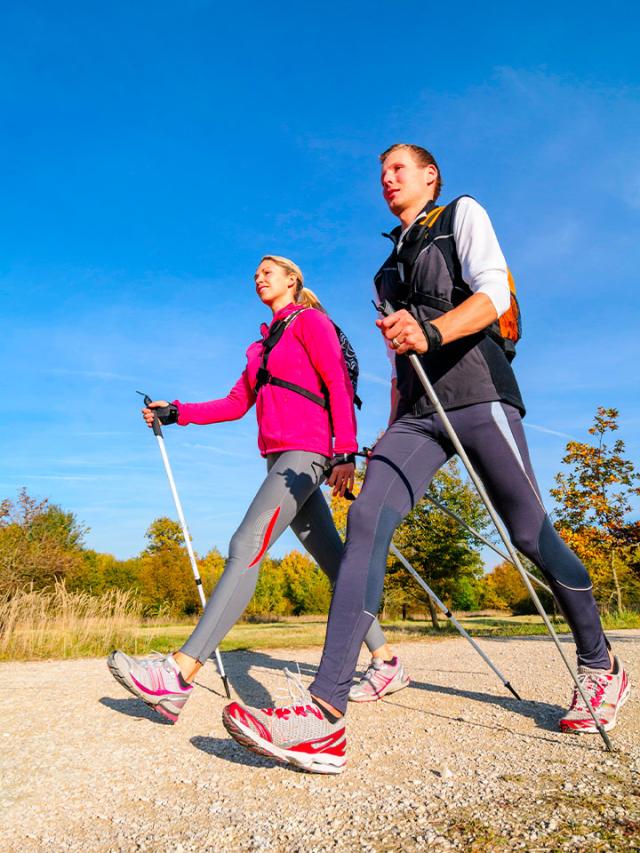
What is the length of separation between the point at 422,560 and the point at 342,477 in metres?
18.0

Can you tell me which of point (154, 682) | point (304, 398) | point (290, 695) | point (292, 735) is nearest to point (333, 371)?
point (304, 398)

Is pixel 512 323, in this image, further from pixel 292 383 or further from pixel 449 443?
pixel 292 383

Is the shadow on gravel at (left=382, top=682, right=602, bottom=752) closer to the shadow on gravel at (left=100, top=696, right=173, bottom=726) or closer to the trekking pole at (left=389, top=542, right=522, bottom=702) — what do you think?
the trekking pole at (left=389, top=542, right=522, bottom=702)

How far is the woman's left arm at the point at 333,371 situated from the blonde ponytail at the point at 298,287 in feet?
1.21

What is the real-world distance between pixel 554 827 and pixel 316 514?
2.42 meters

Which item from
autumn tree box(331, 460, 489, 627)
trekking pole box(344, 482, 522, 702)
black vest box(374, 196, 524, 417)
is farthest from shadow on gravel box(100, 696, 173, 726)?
autumn tree box(331, 460, 489, 627)

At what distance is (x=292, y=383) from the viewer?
3.80 meters

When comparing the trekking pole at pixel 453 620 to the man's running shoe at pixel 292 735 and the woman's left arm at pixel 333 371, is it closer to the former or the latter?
the woman's left arm at pixel 333 371

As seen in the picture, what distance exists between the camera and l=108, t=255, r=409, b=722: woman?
3.29 metres

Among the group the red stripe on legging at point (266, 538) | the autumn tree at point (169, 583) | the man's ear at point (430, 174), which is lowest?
the autumn tree at point (169, 583)

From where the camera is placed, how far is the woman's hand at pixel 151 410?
446 cm

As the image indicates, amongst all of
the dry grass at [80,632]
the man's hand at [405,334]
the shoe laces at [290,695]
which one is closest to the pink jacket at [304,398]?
the man's hand at [405,334]

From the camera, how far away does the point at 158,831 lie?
1.87 m

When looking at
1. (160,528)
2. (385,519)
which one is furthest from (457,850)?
(160,528)
